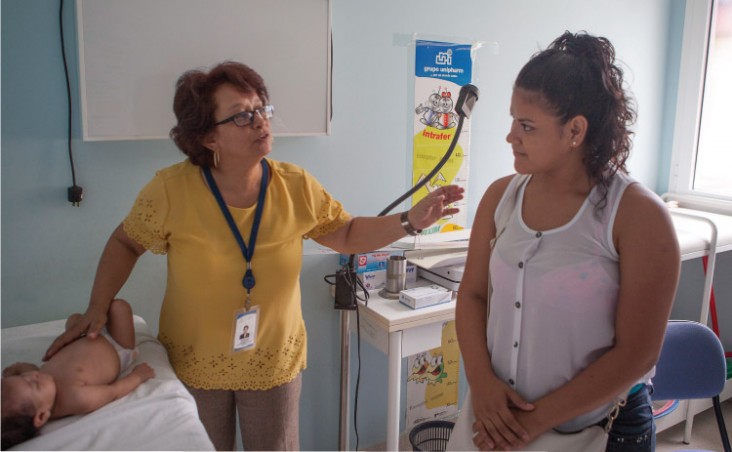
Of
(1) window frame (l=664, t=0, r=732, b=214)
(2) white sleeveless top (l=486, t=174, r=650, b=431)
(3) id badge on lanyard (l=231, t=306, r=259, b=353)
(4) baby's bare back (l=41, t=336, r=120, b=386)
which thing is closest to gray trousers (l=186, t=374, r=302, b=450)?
(3) id badge on lanyard (l=231, t=306, r=259, b=353)

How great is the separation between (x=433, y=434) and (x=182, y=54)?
1840 mm

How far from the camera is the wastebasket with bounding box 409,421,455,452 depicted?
2496 millimetres

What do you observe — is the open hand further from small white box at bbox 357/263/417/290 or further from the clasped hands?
small white box at bbox 357/263/417/290

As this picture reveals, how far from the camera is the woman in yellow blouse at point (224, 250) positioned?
1435 millimetres

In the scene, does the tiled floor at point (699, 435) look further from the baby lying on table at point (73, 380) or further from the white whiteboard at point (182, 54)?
the baby lying on table at point (73, 380)

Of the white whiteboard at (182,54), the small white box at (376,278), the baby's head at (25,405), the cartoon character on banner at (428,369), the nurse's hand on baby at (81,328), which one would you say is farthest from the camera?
the cartoon character on banner at (428,369)

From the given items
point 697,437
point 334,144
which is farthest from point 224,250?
point 697,437

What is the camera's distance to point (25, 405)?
108cm

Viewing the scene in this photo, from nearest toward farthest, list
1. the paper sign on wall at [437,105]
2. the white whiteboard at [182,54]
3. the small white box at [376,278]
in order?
the white whiteboard at [182,54]
the small white box at [376,278]
the paper sign on wall at [437,105]

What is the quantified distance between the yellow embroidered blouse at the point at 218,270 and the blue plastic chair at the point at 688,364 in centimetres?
111

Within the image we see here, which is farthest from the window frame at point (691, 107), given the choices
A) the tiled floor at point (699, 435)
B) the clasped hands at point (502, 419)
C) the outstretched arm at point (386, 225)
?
the clasped hands at point (502, 419)

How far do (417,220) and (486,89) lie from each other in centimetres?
126

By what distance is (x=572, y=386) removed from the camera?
1.18 m

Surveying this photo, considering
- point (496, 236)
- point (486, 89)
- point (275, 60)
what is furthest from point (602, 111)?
point (486, 89)
